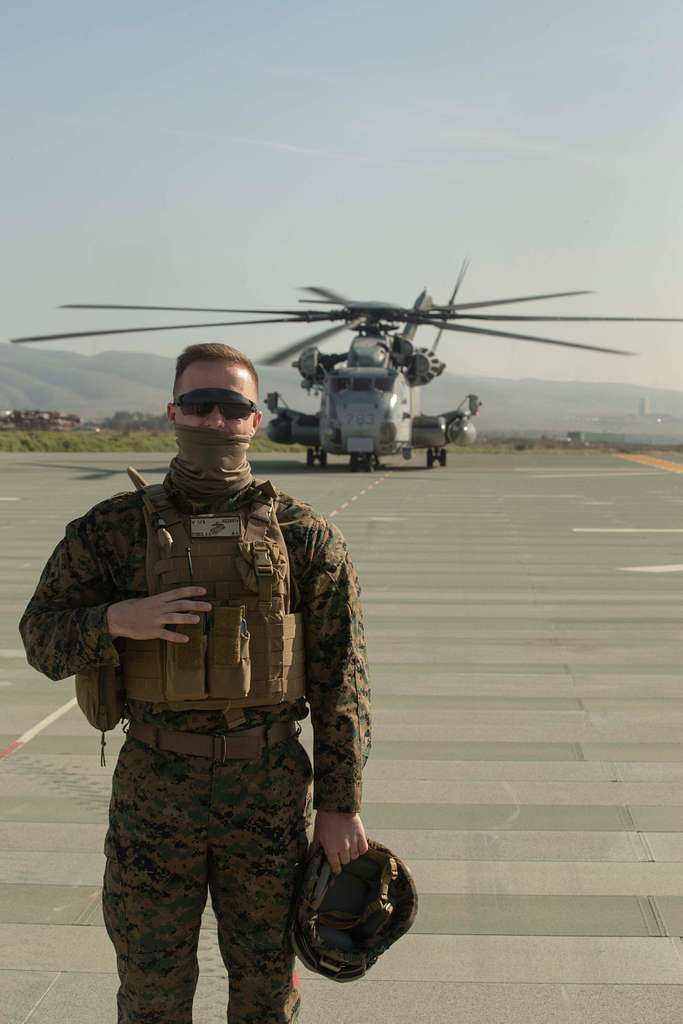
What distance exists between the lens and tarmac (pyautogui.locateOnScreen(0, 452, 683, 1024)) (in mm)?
3674

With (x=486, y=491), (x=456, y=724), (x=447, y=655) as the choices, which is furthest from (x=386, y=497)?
(x=456, y=724)

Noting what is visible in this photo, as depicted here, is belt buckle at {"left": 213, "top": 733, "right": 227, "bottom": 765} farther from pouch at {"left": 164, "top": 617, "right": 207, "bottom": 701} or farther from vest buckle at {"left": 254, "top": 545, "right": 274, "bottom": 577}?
vest buckle at {"left": 254, "top": 545, "right": 274, "bottom": 577}

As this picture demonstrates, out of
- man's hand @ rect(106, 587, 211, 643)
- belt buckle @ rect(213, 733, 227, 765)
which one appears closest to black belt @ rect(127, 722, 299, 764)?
belt buckle @ rect(213, 733, 227, 765)

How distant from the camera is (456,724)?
6.66m

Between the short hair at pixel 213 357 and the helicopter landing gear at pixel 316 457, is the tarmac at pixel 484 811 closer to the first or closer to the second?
the short hair at pixel 213 357

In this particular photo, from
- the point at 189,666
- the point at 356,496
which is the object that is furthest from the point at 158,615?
the point at 356,496

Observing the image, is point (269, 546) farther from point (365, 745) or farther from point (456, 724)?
point (456, 724)

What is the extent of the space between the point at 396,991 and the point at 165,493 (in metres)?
1.73

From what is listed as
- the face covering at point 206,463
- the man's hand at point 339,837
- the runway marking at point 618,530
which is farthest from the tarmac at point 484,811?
the runway marking at point 618,530

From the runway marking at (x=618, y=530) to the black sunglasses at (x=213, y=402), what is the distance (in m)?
14.6

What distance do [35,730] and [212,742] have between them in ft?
12.8

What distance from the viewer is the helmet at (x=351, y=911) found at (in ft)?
9.55

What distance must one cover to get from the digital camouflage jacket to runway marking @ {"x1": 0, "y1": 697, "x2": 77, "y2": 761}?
11.0ft

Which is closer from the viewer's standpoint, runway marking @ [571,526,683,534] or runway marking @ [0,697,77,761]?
runway marking @ [0,697,77,761]
